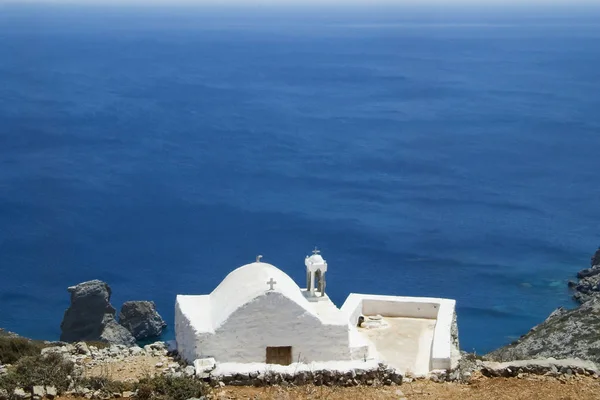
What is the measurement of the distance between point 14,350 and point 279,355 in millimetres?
5032

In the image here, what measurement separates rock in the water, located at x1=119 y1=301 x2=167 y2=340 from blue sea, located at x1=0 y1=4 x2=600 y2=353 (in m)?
1.04

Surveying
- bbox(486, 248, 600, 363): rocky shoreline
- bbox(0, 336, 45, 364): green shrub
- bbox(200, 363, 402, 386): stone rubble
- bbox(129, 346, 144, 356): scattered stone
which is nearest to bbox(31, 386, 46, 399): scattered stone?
bbox(200, 363, 402, 386): stone rubble

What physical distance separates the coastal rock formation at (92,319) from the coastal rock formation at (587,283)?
80.5 ft

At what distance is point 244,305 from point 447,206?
55450mm

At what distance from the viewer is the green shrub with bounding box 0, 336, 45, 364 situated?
1656cm

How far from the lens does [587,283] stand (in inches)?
2062

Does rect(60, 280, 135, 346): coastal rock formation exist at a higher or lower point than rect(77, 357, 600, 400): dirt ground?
higher

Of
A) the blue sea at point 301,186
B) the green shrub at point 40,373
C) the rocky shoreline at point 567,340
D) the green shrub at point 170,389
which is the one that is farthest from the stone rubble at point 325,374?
the blue sea at point 301,186

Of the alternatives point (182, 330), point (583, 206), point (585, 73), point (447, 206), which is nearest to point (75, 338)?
point (182, 330)

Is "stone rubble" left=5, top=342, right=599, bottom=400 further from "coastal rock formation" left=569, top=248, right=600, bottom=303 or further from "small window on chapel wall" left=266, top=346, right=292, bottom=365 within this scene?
"coastal rock formation" left=569, top=248, right=600, bottom=303

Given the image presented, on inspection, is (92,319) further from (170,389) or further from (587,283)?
(170,389)

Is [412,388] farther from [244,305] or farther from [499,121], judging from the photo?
[499,121]

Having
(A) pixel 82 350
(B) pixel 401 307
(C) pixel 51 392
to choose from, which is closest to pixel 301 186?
(B) pixel 401 307

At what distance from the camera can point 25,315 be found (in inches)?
1943
